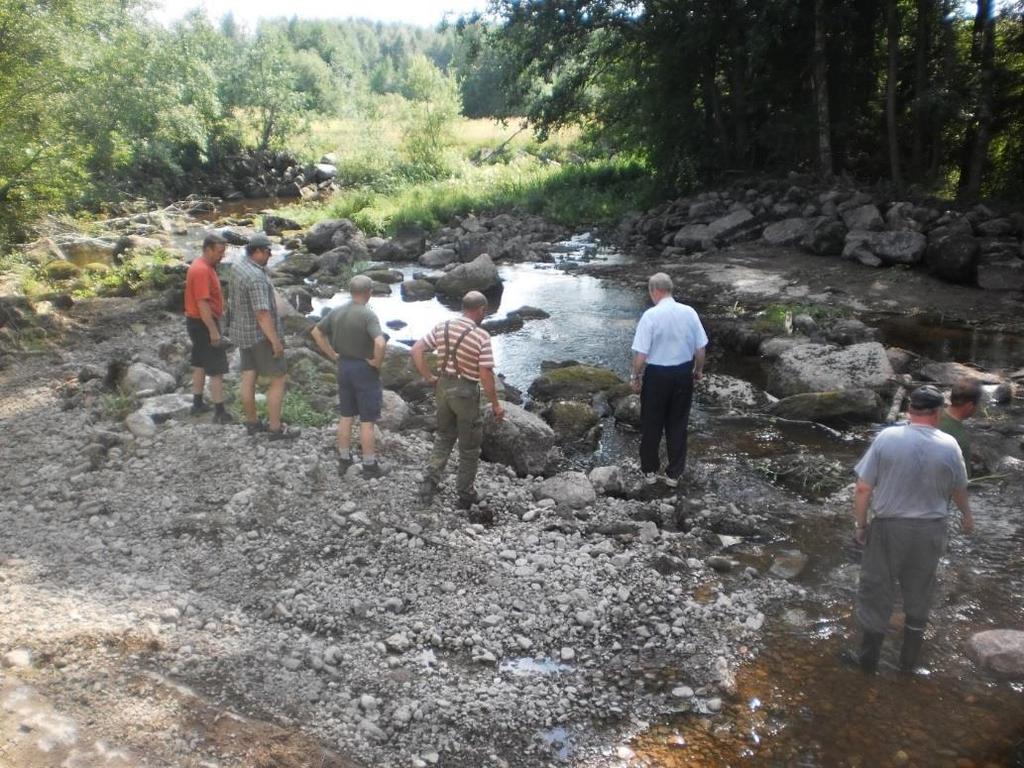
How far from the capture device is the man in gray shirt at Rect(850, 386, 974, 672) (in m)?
5.32

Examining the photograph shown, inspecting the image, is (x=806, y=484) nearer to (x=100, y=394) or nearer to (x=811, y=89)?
(x=100, y=394)

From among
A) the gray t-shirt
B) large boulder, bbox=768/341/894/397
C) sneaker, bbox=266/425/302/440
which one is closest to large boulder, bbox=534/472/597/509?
sneaker, bbox=266/425/302/440

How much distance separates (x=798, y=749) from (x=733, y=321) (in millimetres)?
12634

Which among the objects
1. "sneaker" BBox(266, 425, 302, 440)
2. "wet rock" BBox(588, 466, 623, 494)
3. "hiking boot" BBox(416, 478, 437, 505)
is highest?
"sneaker" BBox(266, 425, 302, 440)

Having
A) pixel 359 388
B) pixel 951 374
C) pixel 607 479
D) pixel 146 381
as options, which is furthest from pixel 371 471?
pixel 951 374

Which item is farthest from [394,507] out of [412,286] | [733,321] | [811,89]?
[811,89]

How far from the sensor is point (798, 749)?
522 centimetres

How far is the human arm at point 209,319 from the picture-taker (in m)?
8.78

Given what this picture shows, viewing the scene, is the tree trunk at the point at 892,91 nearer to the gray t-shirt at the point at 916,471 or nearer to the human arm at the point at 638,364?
the human arm at the point at 638,364

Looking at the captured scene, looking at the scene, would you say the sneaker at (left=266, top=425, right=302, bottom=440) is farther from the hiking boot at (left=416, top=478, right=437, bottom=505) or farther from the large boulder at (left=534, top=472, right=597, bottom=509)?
the large boulder at (left=534, top=472, right=597, bottom=509)

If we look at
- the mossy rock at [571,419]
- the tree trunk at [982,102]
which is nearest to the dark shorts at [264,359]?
the mossy rock at [571,419]

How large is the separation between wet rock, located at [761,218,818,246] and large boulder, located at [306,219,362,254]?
527 inches

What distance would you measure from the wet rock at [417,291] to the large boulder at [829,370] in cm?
1049

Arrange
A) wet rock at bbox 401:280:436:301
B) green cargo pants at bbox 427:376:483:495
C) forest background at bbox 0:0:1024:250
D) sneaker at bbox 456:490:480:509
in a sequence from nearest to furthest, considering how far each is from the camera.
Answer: green cargo pants at bbox 427:376:483:495 → sneaker at bbox 456:490:480:509 → forest background at bbox 0:0:1024:250 → wet rock at bbox 401:280:436:301
